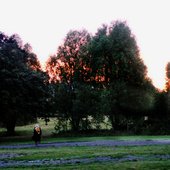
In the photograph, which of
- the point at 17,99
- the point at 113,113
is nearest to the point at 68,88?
the point at 113,113

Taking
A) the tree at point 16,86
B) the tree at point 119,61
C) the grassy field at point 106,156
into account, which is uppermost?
the tree at point 119,61

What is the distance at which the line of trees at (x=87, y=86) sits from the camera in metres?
56.5

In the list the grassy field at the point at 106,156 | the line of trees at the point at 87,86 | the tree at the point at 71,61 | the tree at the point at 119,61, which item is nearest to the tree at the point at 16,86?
the line of trees at the point at 87,86

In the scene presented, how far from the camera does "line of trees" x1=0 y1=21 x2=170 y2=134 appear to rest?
185 feet

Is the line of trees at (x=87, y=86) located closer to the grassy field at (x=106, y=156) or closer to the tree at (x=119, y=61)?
the tree at (x=119, y=61)

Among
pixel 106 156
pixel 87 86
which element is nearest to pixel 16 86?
pixel 87 86

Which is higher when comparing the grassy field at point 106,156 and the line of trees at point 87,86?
the line of trees at point 87,86

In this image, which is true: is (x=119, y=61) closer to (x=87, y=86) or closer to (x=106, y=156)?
(x=87, y=86)

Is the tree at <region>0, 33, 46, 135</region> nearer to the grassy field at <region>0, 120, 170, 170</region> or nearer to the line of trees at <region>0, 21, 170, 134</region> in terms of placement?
the line of trees at <region>0, 21, 170, 134</region>

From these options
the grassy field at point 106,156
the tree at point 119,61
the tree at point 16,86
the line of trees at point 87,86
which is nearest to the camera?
the grassy field at point 106,156

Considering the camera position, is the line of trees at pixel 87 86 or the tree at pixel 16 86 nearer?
the tree at pixel 16 86

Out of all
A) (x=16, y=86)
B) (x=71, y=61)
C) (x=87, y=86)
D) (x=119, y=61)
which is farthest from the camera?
(x=71, y=61)

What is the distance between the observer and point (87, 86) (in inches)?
2581

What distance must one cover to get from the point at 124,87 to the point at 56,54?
72.1 ft
